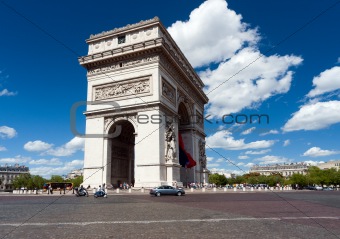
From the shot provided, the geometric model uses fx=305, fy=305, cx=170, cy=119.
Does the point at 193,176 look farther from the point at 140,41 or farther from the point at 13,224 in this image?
the point at 13,224

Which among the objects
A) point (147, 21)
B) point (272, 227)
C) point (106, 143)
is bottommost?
point (272, 227)

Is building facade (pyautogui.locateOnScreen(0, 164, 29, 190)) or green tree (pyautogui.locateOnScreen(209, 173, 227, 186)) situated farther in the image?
building facade (pyautogui.locateOnScreen(0, 164, 29, 190))

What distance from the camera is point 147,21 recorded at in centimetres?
3312

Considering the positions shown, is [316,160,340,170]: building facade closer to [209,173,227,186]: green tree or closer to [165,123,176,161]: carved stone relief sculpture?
[209,173,227,186]: green tree

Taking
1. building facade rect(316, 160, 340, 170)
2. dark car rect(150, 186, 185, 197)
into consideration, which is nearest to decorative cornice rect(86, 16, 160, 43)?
dark car rect(150, 186, 185, 197)

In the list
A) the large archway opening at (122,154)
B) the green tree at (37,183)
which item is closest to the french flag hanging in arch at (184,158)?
the large archway opening at (122,154)

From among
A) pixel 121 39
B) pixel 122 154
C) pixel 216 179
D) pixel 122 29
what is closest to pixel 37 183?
pixel 216 179

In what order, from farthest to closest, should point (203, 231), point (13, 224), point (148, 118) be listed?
point (148, 118)
point (13, 224)
point (203, 231)

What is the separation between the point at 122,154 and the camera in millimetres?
36188

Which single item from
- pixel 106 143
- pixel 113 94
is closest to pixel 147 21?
pixel 113 94

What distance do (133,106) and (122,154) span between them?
7.82 m

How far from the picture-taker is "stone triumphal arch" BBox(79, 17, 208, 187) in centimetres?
2986

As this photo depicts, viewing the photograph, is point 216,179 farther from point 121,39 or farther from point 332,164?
point 121,39

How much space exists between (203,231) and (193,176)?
110 ft
